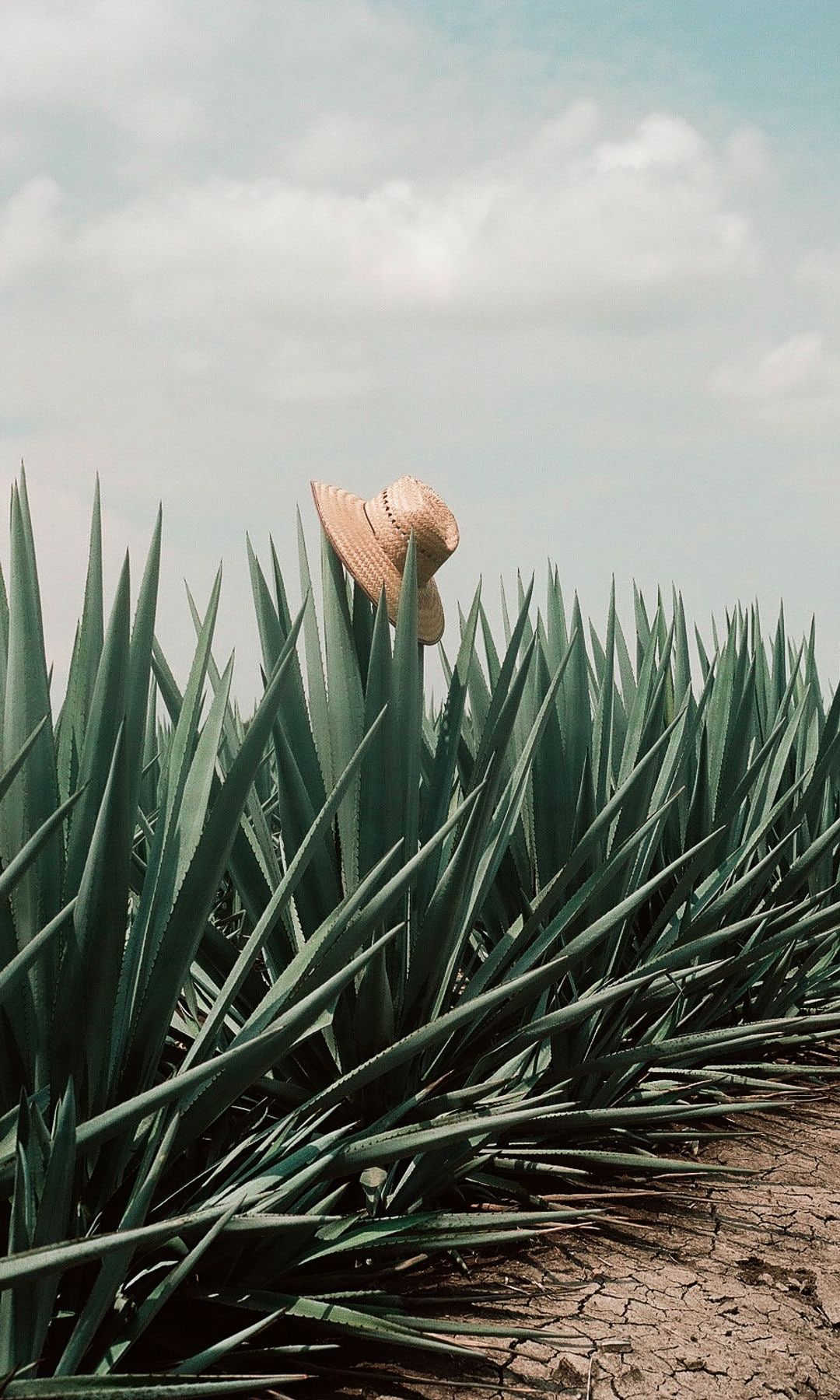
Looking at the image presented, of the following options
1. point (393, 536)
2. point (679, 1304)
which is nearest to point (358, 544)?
point (393, 536)

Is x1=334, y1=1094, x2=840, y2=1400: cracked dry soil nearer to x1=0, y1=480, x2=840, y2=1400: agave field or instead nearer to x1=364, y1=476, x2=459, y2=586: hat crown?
x1=0, y1=480, x2=840, y2=1400: agave field

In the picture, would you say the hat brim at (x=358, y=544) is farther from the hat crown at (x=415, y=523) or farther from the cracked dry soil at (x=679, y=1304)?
the cracked dry soil at (x=679, y=1304)

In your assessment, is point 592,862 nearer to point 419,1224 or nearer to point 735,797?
point 735,797

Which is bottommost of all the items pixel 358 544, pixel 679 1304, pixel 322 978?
pixel 679 1304

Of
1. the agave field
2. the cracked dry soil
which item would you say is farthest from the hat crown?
the cracked dry soil

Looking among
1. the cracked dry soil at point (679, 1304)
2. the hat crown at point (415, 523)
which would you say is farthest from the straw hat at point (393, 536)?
the cracked dry soil at point (679, 1304)

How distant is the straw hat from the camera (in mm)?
2252

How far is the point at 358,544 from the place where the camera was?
89.0 inches

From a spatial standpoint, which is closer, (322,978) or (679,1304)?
(322,978)

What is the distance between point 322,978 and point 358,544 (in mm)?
898

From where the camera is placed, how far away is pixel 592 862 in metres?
2.38

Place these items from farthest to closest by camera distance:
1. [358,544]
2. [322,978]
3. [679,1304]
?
[358,544] → [679,1304] → [322,978]

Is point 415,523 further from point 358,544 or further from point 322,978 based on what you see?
point 322,978

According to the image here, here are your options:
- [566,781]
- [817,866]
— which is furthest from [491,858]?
[817,866]
